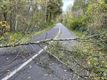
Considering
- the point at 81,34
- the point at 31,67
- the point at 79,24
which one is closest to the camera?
the point at 31,67

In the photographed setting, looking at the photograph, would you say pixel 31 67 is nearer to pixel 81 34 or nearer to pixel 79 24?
pixel 81 34

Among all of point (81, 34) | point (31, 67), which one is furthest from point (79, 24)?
point (31, 67)

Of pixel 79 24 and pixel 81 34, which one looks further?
pixel 79 24

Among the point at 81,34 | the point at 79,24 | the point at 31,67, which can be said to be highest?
the point at 31,67

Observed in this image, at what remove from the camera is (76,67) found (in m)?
8.00

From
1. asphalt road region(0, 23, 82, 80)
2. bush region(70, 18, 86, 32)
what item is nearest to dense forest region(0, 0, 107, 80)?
asphalt road region(0, 23, 82, 80)

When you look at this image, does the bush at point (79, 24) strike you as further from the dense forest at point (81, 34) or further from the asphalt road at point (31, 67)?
the asphalt road at point (31, 67)

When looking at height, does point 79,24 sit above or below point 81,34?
below

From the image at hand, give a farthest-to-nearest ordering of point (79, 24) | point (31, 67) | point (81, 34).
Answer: point (79, 24), point (81, 34), point (31, 67)

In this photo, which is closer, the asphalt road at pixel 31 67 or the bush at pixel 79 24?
the asphalt road at pixel 31 67

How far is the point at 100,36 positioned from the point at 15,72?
3.27m

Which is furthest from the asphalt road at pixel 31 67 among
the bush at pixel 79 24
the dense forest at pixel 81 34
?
the bush at pixel 79 24

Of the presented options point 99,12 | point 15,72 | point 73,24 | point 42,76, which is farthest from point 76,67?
point 73,24

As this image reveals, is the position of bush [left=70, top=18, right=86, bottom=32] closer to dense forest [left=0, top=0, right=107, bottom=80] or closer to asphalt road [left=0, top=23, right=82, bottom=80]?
dense forest [left=0, top=0, right=107, bottom=80]
